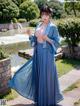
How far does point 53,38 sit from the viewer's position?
5691 mm

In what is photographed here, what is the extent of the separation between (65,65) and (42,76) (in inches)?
158

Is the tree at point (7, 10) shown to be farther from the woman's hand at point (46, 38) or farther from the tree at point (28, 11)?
the woman's hand at point (46, 38)

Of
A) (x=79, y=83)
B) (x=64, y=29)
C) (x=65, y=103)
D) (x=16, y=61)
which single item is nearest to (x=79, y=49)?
(x=64, y=29)

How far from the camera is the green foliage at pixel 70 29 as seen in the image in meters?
10.7

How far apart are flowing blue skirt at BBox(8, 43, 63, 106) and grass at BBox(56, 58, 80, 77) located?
102 inches

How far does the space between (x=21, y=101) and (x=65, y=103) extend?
2.83ft

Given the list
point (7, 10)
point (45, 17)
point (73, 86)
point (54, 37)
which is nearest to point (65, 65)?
point (73, 86)

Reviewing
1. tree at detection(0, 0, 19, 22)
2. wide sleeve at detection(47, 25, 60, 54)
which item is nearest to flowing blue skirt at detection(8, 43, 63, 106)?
wide sleeve at detection(47, 25, 60, 54)

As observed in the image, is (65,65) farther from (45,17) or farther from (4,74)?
(45,17)

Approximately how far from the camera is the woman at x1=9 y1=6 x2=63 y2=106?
5664 millimetres

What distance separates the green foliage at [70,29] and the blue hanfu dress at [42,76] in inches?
190

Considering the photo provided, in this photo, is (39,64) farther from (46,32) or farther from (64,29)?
(64,29)

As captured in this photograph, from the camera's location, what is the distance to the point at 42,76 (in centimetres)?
588

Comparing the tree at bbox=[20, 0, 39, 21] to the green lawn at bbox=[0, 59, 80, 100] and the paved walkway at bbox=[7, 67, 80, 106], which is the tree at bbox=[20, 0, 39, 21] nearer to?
the green lawn at bbox=[0, 59, 80, 100]
